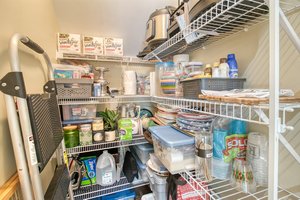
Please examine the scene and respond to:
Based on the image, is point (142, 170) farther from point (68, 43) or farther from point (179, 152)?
point (68, 43)

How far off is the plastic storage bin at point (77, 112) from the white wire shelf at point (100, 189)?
592 millimetres

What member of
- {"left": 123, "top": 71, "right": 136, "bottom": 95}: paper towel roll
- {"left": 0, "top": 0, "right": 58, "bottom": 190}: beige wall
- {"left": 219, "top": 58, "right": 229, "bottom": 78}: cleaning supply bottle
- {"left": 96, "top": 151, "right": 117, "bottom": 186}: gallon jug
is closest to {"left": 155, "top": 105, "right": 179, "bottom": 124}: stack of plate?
{"left": 123, "top": 71, "right": 136, "bottom": 95}: paper towel roll

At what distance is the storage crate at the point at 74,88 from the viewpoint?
1133mm

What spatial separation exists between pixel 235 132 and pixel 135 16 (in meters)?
1.35

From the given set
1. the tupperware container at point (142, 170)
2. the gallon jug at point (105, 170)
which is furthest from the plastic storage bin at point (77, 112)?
the tupperware container at point (142, 170)

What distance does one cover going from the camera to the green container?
1.15 meters

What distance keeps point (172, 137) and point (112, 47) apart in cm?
101

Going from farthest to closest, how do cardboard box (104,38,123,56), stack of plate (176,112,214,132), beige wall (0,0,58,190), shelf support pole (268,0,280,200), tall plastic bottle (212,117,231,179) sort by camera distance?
1. cardboard box (104,38,123,56)
2. stack of plate (176,112,214,132)
3. tall plastic bottle (212,117,231,179)
4. beige wall (0,0,58,190)
5. shelf support pole (268,0,280,200)

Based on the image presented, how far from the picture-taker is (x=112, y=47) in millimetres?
1412

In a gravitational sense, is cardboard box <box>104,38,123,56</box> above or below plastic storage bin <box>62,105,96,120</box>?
above

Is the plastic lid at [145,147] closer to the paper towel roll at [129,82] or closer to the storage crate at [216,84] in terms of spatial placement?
the paper towel roll at [129,82]

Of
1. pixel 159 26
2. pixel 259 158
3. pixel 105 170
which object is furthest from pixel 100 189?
pixel 159 26

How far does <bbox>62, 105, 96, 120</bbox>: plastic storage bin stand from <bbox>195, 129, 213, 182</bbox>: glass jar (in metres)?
0.95

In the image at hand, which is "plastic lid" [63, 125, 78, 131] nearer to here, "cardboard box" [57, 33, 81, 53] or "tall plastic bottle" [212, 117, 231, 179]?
"cardboard box" [57, 33, 81, 53]
